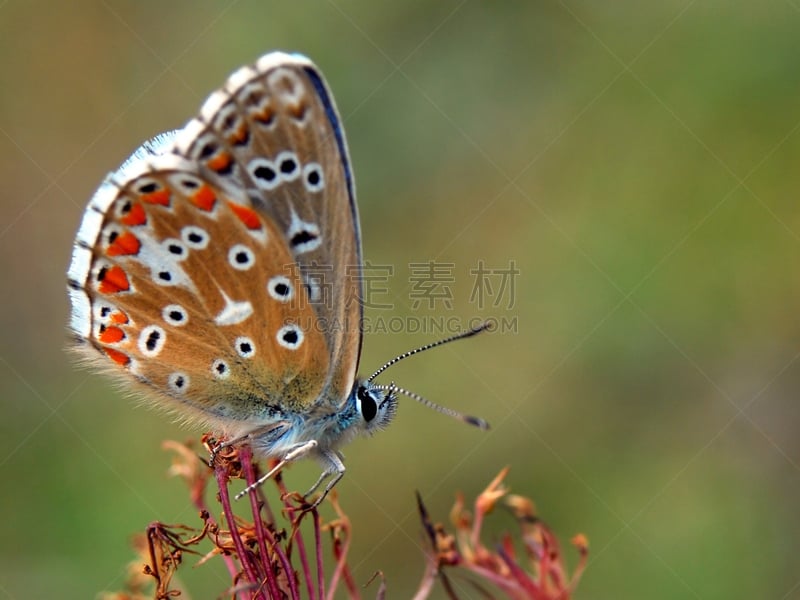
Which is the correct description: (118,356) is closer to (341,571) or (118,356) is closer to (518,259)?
(341,571)

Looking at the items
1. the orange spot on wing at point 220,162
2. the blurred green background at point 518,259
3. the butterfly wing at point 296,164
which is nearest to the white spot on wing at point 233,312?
the butterfly wing at point 296,164

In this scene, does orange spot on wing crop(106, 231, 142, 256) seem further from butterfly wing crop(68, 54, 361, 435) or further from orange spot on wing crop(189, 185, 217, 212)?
orange spot on wing crop(189, 185, 217, 212)

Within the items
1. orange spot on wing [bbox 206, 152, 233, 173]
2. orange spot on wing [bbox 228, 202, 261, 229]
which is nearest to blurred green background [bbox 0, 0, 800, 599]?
orange spot on wing [bbox 228, 202, 261, 229]

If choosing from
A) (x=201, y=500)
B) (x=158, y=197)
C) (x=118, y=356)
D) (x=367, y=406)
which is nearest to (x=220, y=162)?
(x=158, y=197)

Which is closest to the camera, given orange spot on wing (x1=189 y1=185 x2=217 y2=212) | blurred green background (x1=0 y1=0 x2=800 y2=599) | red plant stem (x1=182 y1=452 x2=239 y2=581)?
red plant stem (x1=182 y1=452 x2=239 y2=581)

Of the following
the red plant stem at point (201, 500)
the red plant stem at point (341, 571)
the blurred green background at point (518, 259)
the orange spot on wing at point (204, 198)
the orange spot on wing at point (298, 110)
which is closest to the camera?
the red plant stem at point (341, 571)

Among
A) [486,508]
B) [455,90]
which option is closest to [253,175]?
[486,508]

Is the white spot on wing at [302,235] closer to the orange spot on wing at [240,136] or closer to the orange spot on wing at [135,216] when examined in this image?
the orange spot on wing at [240,136]
